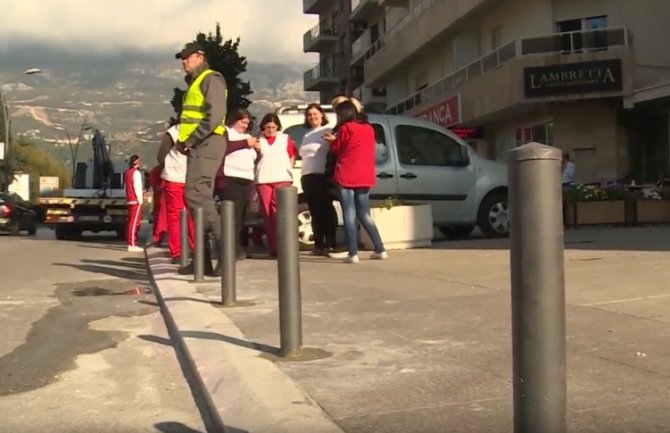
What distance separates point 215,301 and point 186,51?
298 cm

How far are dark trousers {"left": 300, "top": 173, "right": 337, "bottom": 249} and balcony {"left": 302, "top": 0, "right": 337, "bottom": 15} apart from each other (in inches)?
1930

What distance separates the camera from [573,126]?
25797mm

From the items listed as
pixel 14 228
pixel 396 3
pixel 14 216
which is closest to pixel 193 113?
pixel 14 216

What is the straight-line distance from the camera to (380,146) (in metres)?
12.5

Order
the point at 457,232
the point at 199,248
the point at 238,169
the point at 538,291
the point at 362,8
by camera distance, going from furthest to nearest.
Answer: the point at 362,8
the point at 457,232
the point at 238,169
the point at 199,248
the point at 538,291

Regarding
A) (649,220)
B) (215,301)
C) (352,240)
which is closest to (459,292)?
(215,301)

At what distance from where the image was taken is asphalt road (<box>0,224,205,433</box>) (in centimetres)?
416

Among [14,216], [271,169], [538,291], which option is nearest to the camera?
[538,291]

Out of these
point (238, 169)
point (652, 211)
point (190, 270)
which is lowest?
point (190, 270)

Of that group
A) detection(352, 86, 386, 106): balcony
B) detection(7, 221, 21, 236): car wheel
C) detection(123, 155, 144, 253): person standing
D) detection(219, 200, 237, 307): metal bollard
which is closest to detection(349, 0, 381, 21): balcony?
detection(352, 86, 386, 106): balcony

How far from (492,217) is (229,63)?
32885 millimetres

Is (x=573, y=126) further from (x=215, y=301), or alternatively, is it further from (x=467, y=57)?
(x=215, y=301)

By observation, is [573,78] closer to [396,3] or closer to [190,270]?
[190,270]

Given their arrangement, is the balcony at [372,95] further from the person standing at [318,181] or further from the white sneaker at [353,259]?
the white sneaker at [353,259]
